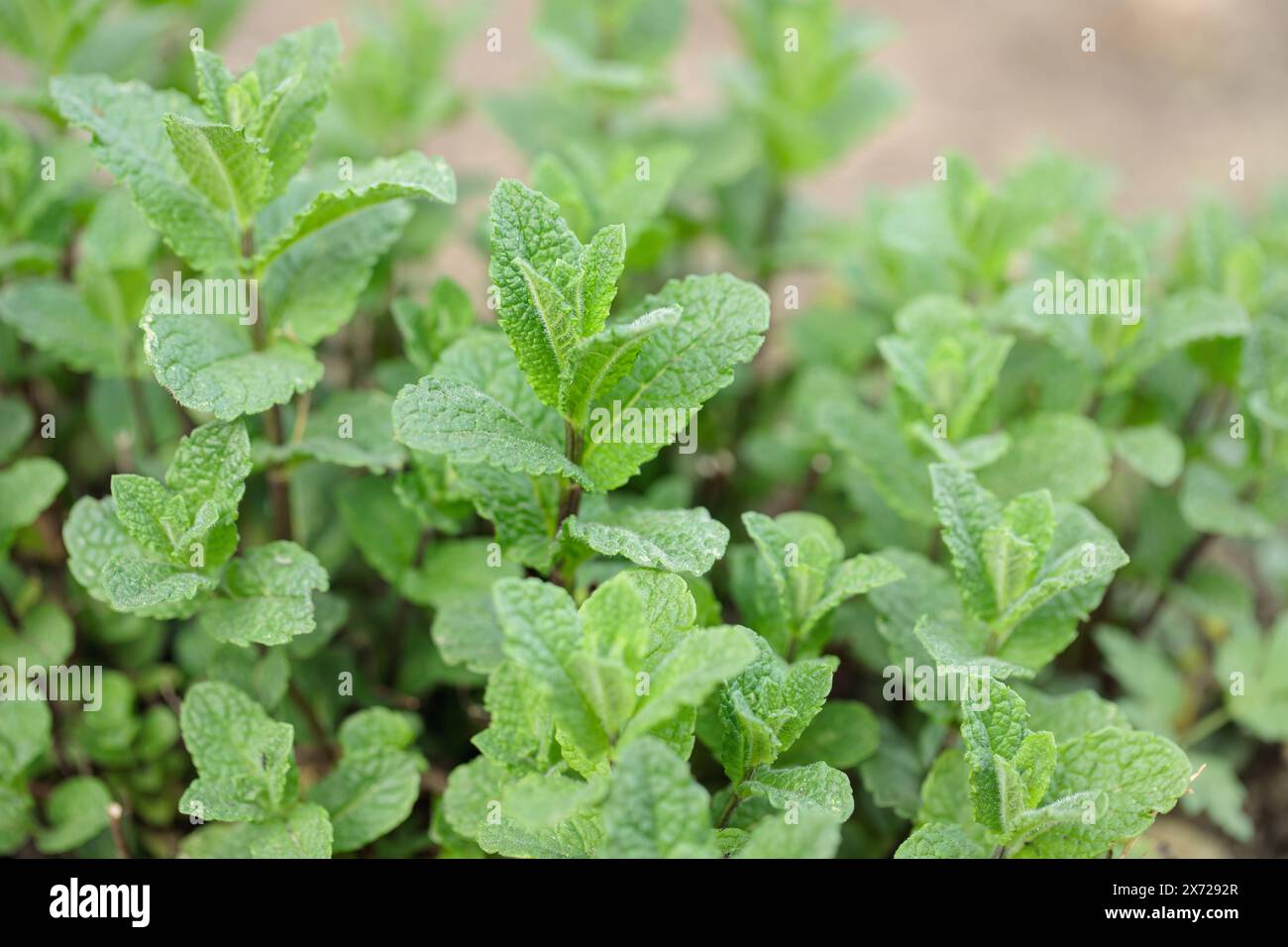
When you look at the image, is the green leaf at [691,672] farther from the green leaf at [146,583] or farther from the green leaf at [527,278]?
the green leaf at [146,583]

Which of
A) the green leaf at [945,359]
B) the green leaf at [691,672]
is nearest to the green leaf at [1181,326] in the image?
the green leaf at [945,359]

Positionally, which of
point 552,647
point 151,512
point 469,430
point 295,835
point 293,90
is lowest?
point 295,835

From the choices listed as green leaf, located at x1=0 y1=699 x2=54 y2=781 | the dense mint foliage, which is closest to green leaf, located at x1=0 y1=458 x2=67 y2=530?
the dense mint foliage

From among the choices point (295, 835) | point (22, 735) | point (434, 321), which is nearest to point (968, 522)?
point (434, 321)

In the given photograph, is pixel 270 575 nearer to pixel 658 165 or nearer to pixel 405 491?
pixel 405 491

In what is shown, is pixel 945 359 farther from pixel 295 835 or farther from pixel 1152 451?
pixel 295 835

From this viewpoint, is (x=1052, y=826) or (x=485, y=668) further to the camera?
(x=485, y=668)

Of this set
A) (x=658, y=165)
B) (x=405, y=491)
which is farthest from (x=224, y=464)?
(x=658, y=165)
